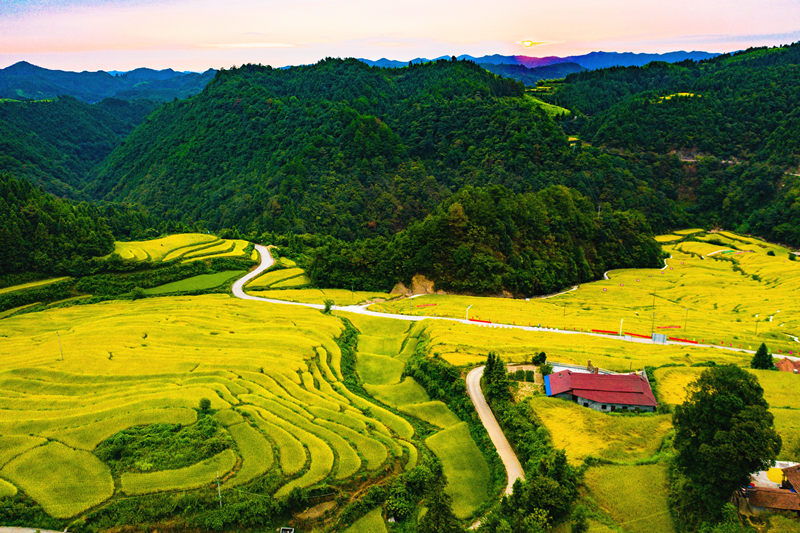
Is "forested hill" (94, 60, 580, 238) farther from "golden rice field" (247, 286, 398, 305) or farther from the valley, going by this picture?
the valley

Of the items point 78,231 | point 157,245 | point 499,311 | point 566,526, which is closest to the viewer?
point 566,526

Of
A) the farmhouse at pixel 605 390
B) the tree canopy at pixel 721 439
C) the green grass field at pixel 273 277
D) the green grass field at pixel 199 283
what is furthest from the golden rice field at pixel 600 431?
the green grass field at pixel 199 283

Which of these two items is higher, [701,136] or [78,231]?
[701,136]

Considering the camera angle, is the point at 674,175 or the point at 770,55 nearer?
the point at 674,175

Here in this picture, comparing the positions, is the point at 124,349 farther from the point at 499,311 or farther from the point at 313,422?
the point at 499,311

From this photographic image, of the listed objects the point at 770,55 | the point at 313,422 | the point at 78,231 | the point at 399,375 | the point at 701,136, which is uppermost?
the point at 770,55

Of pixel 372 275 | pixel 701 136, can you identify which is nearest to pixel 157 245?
pixel 372 275

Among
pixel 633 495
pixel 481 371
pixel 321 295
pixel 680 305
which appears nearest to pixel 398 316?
pixel 321 295

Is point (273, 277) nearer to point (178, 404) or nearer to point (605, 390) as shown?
point (178, 404)
